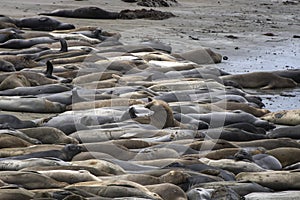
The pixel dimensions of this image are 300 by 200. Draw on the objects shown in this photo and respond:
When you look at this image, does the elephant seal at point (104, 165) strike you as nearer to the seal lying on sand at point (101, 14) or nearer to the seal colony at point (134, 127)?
the seal colony at point (134, 127)

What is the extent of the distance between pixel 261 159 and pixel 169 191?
4.97 ft

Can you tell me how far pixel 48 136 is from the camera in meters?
7.29

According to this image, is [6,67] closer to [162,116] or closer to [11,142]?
[162,116]

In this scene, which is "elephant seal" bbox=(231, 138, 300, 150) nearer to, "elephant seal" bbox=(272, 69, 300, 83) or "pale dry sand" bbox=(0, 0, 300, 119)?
"pale dry sand" bbox=(0, 0, 300, 119)

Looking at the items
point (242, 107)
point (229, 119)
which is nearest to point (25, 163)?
point (229, 119)

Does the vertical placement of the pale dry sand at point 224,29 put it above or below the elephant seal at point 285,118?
below

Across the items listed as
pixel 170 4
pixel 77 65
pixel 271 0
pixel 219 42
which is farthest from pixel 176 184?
pixel 271 0

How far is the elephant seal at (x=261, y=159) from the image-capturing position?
6.71m

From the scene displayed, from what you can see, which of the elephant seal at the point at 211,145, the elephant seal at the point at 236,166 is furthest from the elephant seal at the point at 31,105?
the elephant seal at the point at 236,166

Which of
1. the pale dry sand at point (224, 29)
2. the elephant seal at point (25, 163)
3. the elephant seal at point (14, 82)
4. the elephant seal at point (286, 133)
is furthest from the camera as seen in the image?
the pale dry sand at point (224, 29)

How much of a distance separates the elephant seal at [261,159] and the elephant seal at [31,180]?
1.74m

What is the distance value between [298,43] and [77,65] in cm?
734

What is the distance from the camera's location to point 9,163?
6.16m

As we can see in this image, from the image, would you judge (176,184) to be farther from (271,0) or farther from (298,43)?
(271,0)
